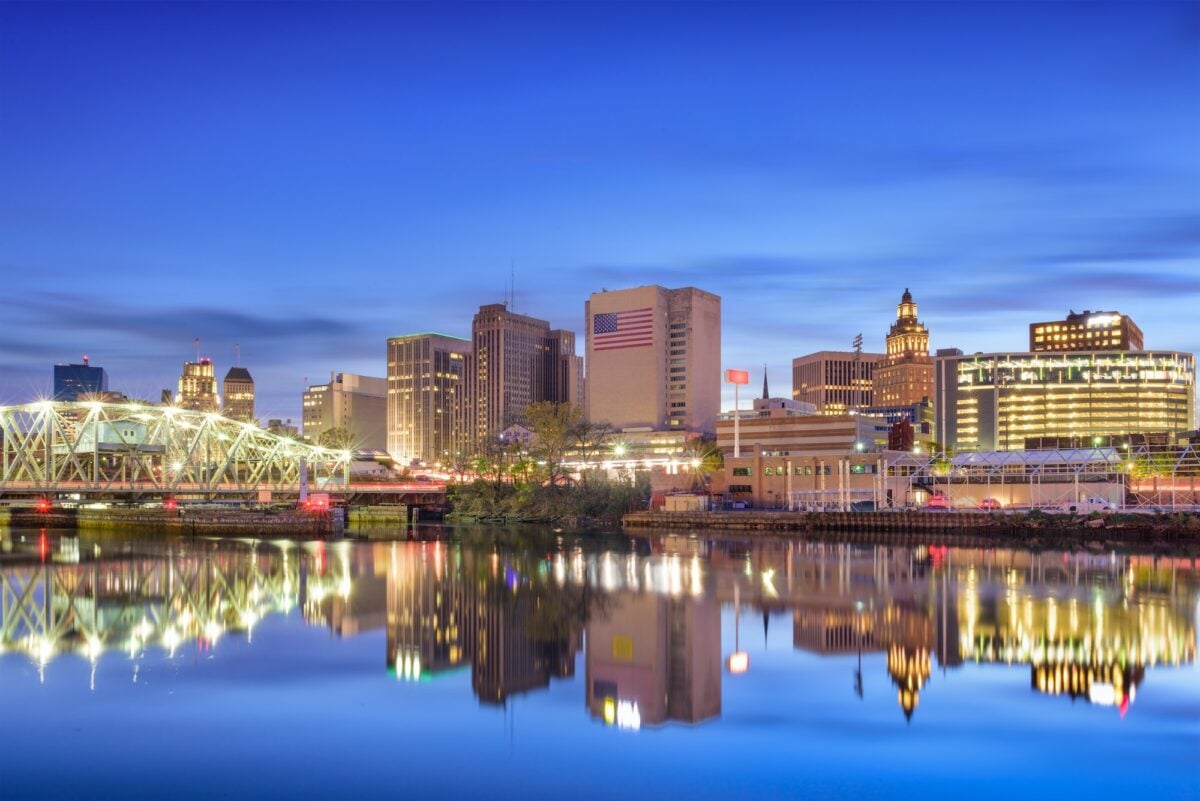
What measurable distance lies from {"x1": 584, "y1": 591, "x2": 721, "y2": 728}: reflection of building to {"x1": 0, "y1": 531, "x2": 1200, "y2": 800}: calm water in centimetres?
14

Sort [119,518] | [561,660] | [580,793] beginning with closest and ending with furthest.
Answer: [580,793], [561,660], [119,518]

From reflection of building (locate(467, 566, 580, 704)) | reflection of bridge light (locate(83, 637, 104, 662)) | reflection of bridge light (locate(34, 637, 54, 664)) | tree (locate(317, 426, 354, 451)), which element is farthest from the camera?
tree (locate(317, 426, 354, 451))

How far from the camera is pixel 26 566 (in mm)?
58562

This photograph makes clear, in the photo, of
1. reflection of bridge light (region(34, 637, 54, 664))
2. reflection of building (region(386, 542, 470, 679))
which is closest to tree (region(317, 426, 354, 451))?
reflection of building (region(386, 542, 470, 679))

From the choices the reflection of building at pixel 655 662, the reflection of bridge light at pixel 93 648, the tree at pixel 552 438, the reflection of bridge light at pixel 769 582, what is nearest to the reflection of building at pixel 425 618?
the reflection of building at pixel 655 662

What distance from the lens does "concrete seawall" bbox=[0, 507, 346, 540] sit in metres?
89.9

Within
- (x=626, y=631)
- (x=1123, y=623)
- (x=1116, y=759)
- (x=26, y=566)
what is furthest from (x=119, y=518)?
A: (x=1116, y=759)

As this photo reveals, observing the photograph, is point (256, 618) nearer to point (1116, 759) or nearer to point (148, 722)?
point (148, 722)

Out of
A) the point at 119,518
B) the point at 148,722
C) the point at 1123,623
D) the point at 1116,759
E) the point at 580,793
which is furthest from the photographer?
the point at 119,518

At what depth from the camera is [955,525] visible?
78375 mm

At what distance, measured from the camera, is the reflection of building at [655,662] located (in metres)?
24.1

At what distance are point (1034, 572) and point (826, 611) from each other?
17954 mm

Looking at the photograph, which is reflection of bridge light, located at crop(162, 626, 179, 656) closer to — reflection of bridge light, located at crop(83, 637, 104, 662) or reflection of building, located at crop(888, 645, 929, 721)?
reflection of bridge light, located at crop(83, 637, 104, 662)

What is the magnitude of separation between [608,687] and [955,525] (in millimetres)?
58168
